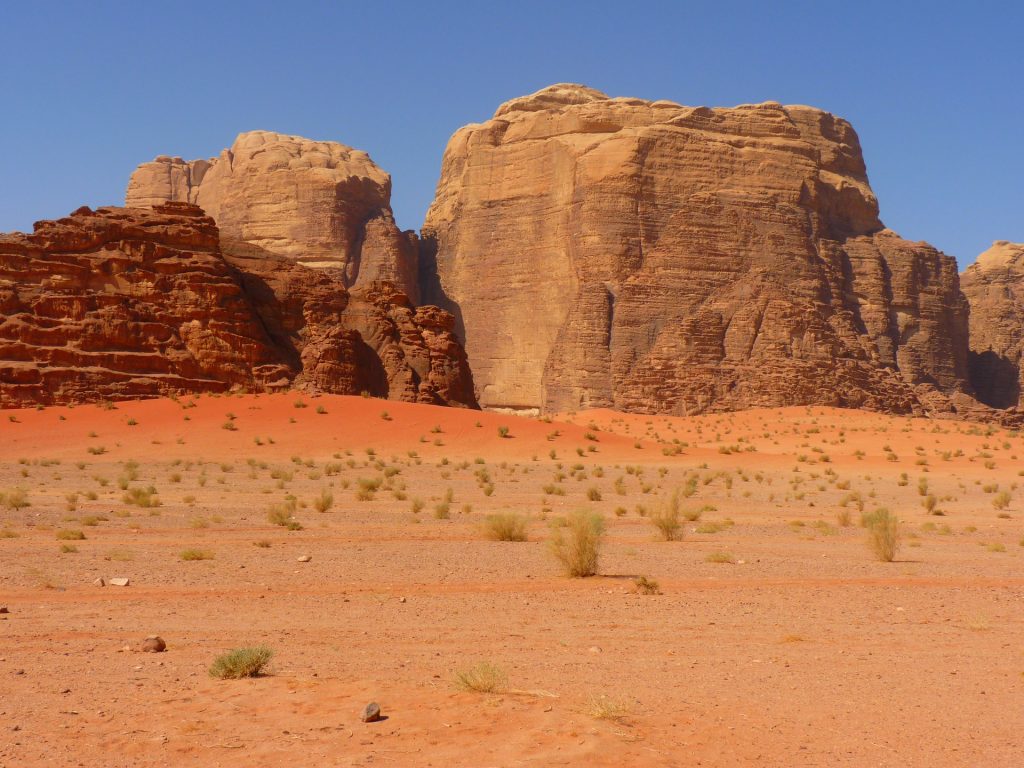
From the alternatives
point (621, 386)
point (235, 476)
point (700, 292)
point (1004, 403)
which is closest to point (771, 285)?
point (700, 292)

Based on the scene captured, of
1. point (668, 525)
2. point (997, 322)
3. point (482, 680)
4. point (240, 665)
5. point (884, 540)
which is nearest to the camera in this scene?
point (482, 680)

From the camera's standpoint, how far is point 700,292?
72.1m

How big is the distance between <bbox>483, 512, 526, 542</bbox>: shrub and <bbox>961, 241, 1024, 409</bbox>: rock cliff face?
7113cm

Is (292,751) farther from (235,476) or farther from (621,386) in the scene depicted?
(621,386)

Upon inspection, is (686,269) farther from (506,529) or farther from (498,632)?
(498,632)

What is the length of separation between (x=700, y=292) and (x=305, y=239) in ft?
95.2

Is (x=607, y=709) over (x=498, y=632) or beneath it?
over

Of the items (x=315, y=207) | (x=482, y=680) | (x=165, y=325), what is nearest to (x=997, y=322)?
(x=315, y=207)

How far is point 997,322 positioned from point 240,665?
92.4m

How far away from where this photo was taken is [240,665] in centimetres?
745

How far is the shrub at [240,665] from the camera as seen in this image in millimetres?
7453

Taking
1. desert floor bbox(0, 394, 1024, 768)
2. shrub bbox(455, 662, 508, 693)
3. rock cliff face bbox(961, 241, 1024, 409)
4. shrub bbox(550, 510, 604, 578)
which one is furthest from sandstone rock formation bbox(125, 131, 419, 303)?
shrub bbox(455, 662, 508, 693)

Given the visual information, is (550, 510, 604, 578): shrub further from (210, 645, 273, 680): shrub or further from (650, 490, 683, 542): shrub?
(210, 645, 273, 680): shrub

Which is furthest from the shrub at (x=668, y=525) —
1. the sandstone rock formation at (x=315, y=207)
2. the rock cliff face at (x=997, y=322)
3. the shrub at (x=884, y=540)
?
the rock cliff face at (x=997, y=322)
